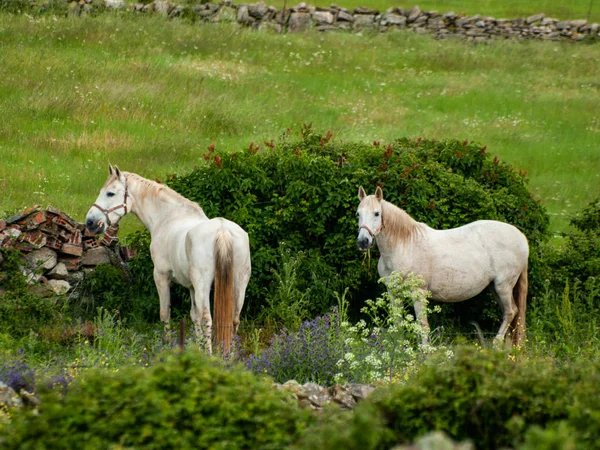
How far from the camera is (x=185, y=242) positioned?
1048cm

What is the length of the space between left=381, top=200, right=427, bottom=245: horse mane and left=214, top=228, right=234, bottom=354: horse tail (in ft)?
6.41

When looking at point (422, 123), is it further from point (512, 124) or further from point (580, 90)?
point (580, 90)

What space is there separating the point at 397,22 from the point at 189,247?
23.6 m

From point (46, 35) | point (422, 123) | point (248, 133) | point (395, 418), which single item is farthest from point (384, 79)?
point (395, 418)

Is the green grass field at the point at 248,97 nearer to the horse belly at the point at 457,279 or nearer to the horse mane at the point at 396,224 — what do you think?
the horse mane at the point at 396,224

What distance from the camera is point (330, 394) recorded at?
8312mm

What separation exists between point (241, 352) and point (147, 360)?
4.35 feet

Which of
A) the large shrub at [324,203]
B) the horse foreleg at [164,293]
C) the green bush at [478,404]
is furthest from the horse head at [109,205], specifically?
the green bush at [478,404]

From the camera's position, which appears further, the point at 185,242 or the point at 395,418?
the point at 185,242

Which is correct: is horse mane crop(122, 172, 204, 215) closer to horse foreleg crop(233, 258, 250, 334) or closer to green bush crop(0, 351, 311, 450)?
horse foreleg crop(233, 258, 250, 334)

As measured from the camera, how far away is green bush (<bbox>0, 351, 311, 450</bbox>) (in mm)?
5488

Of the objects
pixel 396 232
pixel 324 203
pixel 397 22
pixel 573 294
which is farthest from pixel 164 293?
pixel 397 22

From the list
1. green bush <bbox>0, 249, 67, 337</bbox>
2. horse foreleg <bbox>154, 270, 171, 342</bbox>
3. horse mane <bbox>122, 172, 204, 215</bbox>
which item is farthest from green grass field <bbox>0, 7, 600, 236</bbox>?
horse foreleg <bbox>154, 270, 171, 342</bbox>

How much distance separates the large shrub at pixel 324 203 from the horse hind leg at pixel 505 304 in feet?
2.66
